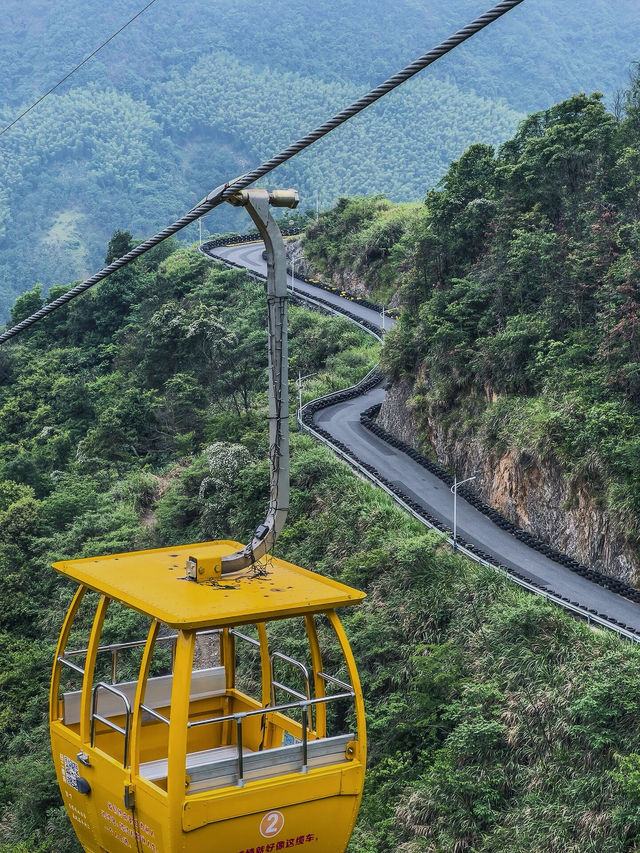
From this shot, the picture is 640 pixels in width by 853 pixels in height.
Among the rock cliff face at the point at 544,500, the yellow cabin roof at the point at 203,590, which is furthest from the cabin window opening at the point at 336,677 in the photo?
the yellow cabin roof at the point at 203,590

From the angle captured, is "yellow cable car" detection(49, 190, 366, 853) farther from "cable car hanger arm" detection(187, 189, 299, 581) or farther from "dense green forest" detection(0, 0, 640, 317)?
"dense green forest" detection(0, 0, 640, 317)

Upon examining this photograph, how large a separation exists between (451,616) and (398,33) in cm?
17104

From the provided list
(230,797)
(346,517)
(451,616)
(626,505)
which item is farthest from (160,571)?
(346,517)

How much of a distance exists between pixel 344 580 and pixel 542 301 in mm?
10135

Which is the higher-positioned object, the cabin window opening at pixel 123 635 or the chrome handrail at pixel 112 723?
the chrome handrail at pixel 112 723

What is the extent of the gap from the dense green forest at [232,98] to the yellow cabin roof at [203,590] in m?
91.8

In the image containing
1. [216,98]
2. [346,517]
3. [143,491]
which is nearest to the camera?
[346,517]

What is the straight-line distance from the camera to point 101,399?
47688 mm

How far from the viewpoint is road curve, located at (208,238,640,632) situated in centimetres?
2519

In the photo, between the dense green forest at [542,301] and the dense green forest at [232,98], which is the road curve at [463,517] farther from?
the dense green forest at [232,98]

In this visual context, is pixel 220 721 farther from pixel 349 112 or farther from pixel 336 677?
pixel 336 677

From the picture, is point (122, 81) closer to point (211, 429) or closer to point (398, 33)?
point (398, 33)

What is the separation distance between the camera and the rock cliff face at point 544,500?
26203mm

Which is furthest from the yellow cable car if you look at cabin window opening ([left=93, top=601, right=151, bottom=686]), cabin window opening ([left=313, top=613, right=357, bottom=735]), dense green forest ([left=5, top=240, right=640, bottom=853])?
cabin window opening ([left=93, top=601, right=151, bottom=686])
